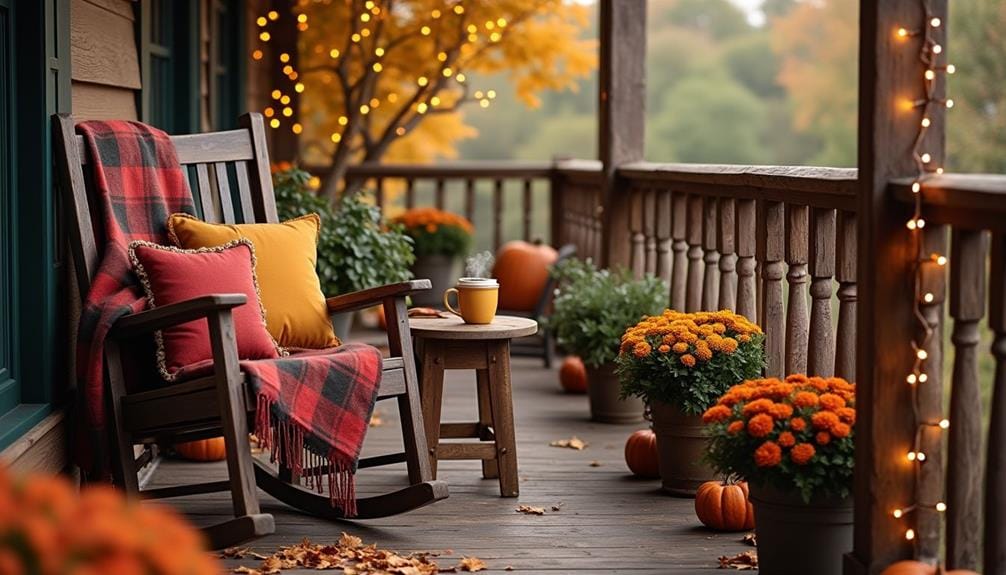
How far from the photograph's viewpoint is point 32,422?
3.12 m

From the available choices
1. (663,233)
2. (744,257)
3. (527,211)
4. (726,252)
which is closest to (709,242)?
(726,252)

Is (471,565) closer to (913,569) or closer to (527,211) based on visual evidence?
(913,569)

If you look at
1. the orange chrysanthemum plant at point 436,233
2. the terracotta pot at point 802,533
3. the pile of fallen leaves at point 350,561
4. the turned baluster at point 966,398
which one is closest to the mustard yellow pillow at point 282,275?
the pile of fallen leaves at point 350,561

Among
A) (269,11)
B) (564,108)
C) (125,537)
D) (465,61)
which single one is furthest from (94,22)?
(564,108)

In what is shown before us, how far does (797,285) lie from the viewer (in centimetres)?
367

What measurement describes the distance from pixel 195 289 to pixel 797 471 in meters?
1.53

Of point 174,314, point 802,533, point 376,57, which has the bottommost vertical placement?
point 802,533

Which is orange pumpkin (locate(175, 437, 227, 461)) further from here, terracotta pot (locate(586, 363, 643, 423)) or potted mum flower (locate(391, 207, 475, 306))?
potted mum flower (locate(391, 207, 475, 306))

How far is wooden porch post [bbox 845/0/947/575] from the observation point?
2695mm

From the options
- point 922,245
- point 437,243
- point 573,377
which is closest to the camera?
point 922,245

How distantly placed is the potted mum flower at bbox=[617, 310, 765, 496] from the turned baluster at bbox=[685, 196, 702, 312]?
853 millimetres

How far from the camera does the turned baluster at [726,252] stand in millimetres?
4266

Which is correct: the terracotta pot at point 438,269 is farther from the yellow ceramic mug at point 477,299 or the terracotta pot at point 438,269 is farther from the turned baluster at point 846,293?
the turned baluster at point 846,293

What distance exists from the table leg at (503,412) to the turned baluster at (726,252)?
36.8 inches
